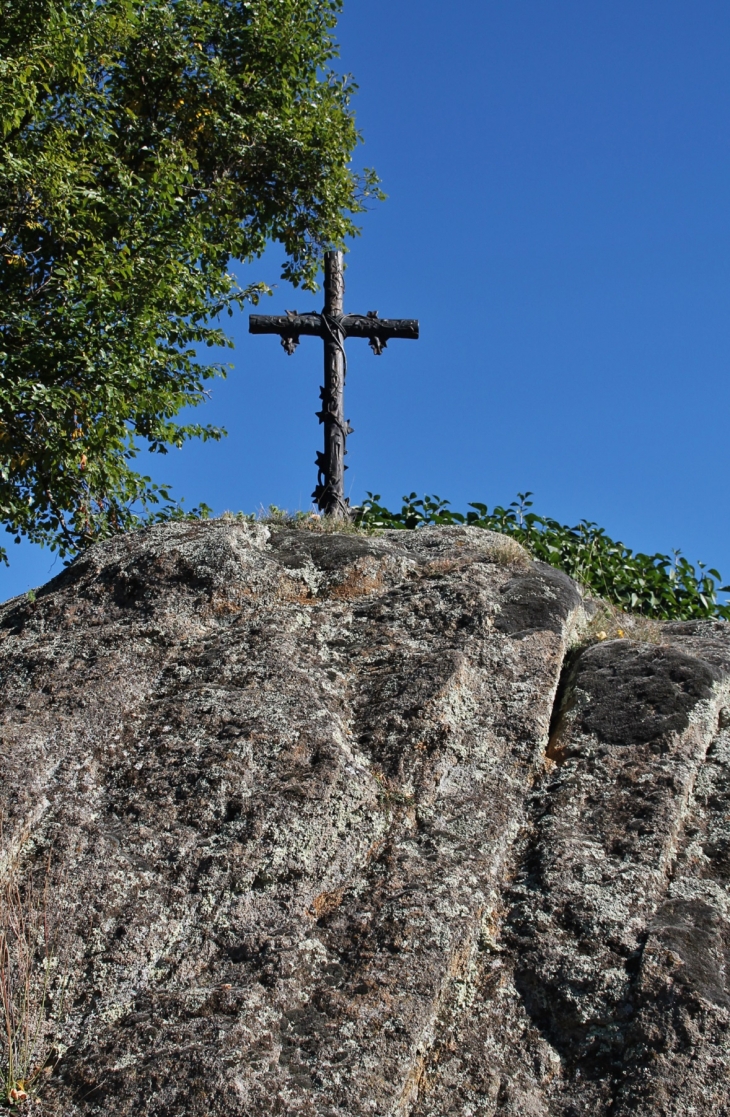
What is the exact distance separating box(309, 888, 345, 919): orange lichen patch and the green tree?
6021 millimetres

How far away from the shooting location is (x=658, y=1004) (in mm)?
3629

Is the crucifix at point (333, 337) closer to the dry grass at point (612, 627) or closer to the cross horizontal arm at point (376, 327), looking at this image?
the cross horizontal arm at point (376, 327)

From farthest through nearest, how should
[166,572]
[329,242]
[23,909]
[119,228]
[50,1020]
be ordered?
[329,242]
[119,228]
[166,572]
[23,909]
[50,1020]

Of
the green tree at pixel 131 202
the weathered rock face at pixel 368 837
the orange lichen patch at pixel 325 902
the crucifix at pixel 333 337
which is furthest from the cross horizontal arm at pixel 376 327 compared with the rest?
the orange lichen patch at pixel 325 902

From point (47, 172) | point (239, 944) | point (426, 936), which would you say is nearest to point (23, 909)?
point (239, 944)

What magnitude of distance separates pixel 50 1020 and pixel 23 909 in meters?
0.48

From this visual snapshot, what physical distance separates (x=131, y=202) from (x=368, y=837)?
311 inches

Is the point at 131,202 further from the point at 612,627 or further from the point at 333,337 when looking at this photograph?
the point at 612,627

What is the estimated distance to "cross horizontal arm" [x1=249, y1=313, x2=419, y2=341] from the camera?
30.8 feet

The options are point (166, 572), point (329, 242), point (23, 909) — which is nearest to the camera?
point (23, 909)

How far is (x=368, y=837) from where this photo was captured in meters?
4.41

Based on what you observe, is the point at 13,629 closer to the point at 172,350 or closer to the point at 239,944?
the point at 239,944

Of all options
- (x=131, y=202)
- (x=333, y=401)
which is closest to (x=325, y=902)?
(x=333, y=401)

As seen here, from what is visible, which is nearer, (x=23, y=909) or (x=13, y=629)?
(x=23, y=909)
